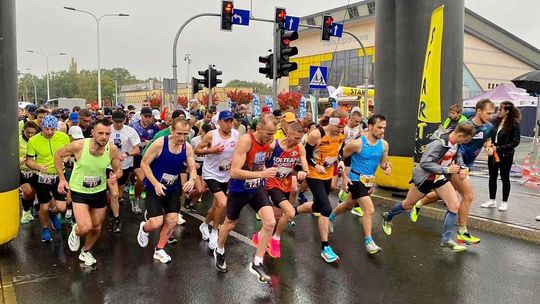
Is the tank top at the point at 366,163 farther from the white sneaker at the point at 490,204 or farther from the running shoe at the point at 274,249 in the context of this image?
the white sneaker at the point at 490,204

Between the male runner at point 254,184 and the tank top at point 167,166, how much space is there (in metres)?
0.79

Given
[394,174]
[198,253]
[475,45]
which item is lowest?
[198,253]

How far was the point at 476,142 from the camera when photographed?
22.8ft

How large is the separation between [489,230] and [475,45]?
48.0 meters

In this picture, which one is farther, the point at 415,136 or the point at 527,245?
the point at 415,136

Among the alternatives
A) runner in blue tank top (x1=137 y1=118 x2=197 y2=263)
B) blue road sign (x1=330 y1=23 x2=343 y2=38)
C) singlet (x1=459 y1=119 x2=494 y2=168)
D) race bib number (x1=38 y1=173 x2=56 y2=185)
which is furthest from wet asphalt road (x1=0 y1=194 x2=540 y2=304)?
blue road sign (x1=330 y1=23 x2=343 y2=38)

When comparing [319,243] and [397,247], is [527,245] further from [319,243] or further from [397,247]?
[319,243]

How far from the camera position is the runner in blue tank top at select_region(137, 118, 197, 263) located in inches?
211

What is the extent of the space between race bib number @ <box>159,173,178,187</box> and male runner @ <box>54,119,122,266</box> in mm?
589

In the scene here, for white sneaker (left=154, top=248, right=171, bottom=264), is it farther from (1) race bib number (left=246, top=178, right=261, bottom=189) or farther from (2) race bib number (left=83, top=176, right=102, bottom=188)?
(1) race bib number (left=246, top=178, right=261, bottom=189)

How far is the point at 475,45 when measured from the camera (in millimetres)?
49281

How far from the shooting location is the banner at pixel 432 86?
879 cm

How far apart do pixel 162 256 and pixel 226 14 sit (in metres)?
11.1

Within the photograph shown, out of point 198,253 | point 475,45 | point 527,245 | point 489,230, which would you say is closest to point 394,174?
point 489,230
